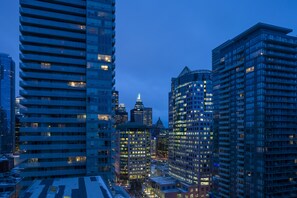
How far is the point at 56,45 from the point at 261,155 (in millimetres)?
99085

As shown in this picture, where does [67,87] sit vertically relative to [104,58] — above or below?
below

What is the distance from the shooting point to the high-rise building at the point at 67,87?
93562 mm

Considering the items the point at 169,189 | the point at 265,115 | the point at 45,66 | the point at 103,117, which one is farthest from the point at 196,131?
the point at 45,66

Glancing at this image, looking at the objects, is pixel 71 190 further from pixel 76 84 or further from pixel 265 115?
pixel 265 115

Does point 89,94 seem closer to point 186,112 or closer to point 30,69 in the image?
point 30,69

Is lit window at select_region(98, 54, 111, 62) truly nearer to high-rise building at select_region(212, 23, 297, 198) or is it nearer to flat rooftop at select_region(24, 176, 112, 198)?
flat rooftop at select_region(24, 176, 112, 198)

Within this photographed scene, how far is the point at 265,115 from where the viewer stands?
107 m

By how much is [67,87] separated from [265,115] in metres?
86.7

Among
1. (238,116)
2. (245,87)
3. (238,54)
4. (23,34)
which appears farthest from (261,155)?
(23,34)

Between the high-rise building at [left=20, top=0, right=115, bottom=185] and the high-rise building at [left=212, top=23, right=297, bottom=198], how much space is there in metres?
64.0

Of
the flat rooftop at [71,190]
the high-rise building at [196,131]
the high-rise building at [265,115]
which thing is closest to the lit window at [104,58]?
the flat rooftop at [71,190]

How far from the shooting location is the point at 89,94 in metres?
97.8

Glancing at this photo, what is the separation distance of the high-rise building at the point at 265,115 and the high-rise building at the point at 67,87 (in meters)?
64.0

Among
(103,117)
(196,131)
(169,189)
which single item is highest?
(103,117)
